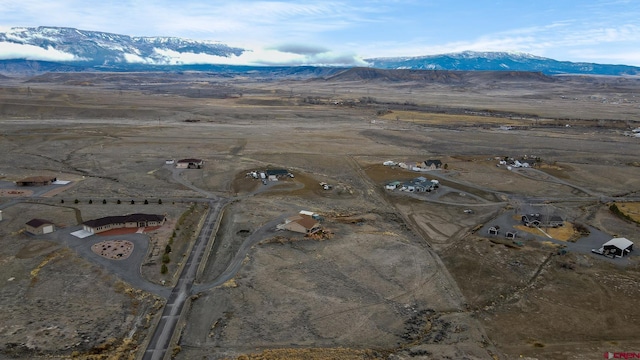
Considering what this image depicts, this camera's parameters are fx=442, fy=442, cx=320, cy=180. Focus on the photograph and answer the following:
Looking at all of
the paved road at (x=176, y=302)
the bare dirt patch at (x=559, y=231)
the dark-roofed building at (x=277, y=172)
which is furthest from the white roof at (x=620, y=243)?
the dark-roofed building at (x=277, y=172)

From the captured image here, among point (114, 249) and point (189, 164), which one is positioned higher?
point (189, 164)

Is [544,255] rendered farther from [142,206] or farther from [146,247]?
[142,206]

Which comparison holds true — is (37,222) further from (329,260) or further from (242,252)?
(329,260)

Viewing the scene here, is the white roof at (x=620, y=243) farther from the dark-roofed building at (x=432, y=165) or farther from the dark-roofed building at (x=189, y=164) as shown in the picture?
the dark-roofed building at (x=189, y=164)

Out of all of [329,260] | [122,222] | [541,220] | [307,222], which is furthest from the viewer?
[541,220]

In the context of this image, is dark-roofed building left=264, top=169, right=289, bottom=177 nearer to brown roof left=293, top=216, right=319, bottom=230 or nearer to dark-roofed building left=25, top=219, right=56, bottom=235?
brown roof left=293, top=216, right=319, bottom=230

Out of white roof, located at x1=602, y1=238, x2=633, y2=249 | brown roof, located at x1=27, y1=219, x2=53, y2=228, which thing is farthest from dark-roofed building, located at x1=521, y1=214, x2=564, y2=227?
brown roof, located at x1=27, y1=219, x2=53, y2=228

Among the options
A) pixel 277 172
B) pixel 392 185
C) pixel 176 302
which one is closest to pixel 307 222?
pixel 176 302

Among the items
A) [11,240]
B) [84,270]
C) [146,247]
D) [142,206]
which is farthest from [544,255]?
[11,240]
